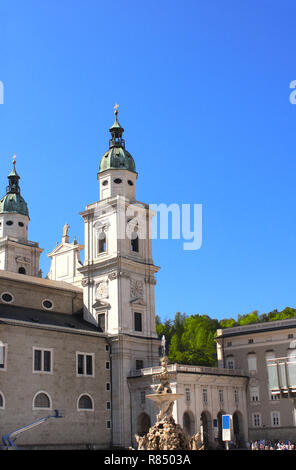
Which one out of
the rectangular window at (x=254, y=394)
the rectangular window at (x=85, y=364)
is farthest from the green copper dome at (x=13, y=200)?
the rectangular window at (x=254, y=394)

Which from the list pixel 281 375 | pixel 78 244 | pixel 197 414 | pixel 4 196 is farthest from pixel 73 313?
pixel 281 375

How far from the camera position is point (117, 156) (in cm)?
7125

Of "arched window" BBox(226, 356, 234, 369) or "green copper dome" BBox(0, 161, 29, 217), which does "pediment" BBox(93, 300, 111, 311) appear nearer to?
"arched window" BBox(226, 356, 234, 369)

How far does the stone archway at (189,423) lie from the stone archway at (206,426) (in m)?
1.48

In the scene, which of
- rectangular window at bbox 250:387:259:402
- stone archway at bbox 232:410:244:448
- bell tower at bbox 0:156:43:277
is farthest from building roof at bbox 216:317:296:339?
bell tower at bbox 0:156:43:277

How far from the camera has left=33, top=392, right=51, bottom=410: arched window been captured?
54625mm

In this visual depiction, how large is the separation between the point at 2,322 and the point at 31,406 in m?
7.73

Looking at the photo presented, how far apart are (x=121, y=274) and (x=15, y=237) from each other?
2258 centimetres

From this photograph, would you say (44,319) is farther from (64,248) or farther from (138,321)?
(64,248)

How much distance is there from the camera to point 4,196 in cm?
8450

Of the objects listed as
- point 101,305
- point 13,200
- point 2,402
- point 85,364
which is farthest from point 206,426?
point 13,200

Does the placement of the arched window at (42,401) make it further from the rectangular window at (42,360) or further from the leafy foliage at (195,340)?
the leafy foliage at (195,340)

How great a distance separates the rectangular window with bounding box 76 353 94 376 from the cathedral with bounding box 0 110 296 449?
10cm

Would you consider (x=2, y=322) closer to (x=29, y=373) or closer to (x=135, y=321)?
(x=29, y=373)
